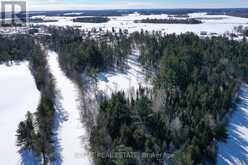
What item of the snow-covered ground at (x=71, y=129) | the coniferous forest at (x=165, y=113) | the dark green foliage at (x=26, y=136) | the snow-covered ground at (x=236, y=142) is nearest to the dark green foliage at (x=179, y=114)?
the coniferous forest at (x=165, y=113)

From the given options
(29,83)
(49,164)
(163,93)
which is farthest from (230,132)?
(29,83)

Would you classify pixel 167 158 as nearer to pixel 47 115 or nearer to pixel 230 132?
pixel 230 132

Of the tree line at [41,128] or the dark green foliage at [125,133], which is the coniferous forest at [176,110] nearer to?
the dark green foliage at [125,133]

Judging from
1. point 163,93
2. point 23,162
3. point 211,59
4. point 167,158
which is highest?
point 211,59

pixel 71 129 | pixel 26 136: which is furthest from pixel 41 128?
pixel 71 129

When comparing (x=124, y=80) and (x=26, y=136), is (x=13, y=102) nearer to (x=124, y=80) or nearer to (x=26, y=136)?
(x=26, y=136)

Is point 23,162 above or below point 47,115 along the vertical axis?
below

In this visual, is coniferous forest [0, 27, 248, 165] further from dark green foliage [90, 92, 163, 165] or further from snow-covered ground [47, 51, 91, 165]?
snow-covered ground [47, 51, 91, 165]
